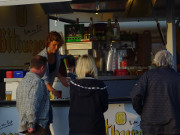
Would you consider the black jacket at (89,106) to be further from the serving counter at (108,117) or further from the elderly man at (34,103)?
the serving counter at (108,117)

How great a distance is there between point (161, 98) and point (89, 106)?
2.40ft

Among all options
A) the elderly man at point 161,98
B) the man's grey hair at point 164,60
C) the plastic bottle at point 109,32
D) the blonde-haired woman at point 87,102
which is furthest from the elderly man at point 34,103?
the plastic bottle at point 109,32

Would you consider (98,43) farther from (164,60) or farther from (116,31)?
(164,60)

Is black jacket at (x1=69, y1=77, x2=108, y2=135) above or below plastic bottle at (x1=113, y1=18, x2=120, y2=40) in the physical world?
below

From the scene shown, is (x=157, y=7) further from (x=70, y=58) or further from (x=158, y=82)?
(x=158, y=82)

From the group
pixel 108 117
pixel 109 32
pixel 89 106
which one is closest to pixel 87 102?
pixel 89 106

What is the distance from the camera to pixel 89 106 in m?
3.96

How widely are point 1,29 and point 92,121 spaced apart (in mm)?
5600

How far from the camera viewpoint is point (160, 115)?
13.1 ft

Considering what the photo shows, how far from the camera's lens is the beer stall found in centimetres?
507

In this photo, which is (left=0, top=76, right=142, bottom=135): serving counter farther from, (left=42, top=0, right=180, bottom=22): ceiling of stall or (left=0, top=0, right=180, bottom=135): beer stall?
(left=42, top=0, right=180, bottom=22): ceiling of stall


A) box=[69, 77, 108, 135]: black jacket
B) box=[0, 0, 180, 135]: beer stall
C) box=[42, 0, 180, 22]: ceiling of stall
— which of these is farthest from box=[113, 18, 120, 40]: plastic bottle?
box=[69, 77, 108, 135]: black jacket

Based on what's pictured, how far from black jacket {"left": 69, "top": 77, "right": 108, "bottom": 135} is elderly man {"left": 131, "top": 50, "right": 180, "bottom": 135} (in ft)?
1.22

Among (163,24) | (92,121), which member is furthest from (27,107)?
(163,24)
